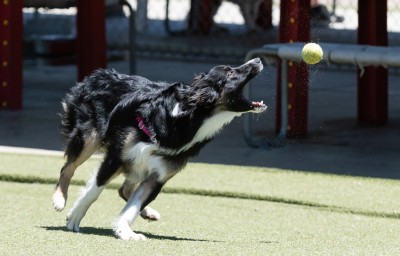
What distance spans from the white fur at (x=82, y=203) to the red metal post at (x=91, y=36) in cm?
560

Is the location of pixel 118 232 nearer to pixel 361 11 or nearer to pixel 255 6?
pixel 361 11

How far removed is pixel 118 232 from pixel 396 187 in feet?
9.14

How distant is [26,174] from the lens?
8492mm

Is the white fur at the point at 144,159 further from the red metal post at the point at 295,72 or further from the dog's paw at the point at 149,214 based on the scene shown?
the red metal post at the point at 295,72

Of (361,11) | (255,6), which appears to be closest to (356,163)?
(361,11)

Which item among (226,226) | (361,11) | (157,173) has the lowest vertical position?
(226,226)

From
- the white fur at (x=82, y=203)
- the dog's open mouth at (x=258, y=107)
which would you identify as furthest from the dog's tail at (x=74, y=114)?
the dog's open mouth at (x=258, y=107)

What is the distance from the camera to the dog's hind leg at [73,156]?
263 inches

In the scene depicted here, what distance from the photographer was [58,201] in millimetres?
6703

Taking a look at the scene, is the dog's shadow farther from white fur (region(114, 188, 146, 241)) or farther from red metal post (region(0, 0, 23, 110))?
red metal post (region(0, 0, 23, 110))

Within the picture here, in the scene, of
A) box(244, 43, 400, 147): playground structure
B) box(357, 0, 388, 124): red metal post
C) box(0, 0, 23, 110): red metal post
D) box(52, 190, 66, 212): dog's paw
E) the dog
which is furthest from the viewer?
box(0, 0, 23, 110): red metal post

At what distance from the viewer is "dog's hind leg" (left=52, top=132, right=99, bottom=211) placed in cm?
669

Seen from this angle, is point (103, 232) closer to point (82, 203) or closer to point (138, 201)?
point (82, 203)

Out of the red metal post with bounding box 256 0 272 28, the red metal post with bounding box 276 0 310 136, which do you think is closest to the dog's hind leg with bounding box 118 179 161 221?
the red metal post with bounding box 276 0 310 136
